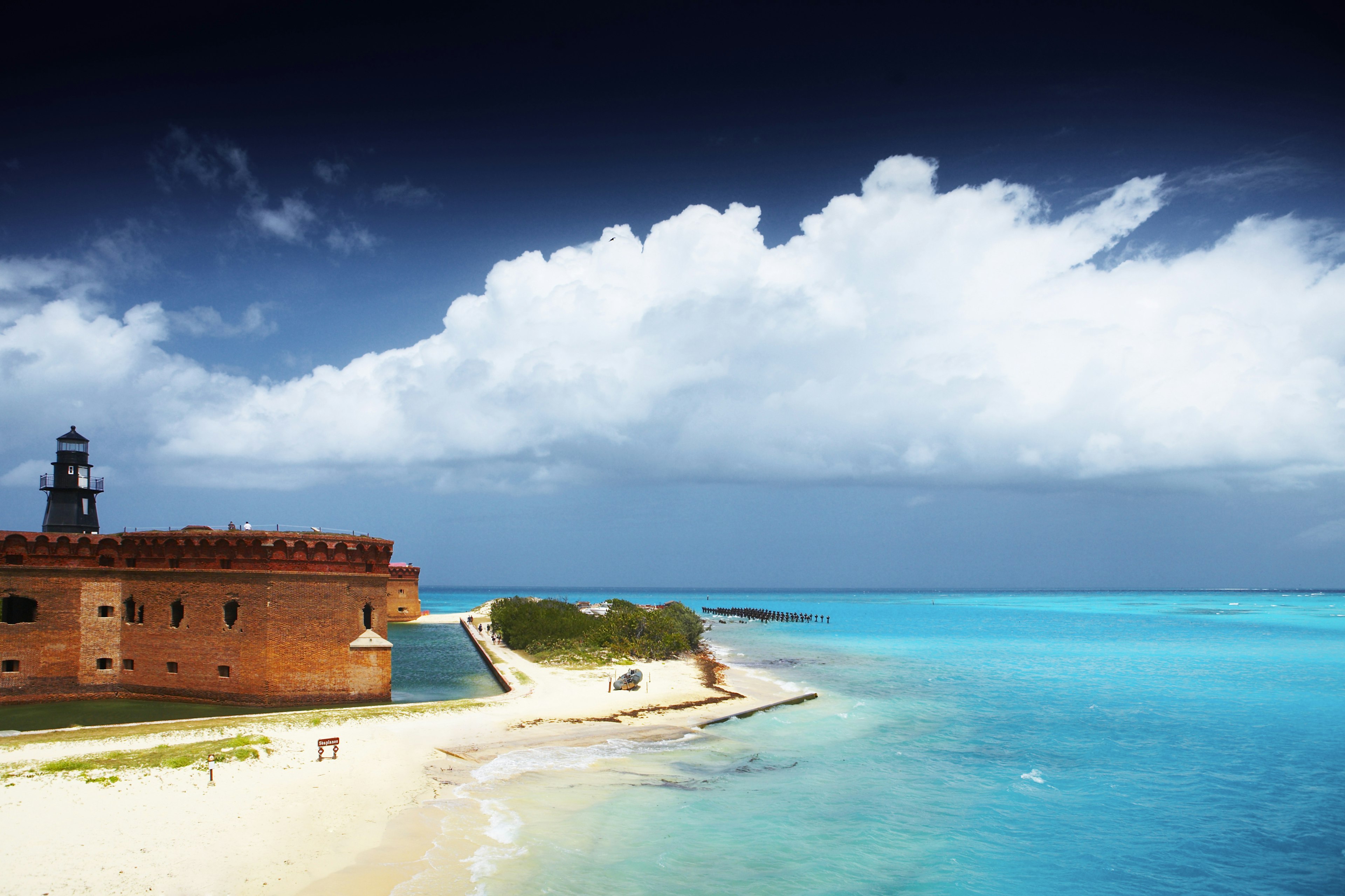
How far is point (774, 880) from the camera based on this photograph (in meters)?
14.9

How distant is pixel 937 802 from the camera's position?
796 inches

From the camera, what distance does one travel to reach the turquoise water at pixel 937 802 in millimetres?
15312

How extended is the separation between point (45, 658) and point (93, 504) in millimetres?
13420

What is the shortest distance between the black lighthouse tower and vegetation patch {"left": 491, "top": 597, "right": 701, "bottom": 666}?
24143mm

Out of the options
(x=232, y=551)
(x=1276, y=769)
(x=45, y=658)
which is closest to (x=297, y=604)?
(x=232, y=551)

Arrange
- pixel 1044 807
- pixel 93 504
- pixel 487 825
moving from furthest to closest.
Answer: pixel 93 504 < pixel 1044 807 < pixel 487 825

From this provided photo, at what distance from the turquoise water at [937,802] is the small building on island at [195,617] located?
30.7 ft

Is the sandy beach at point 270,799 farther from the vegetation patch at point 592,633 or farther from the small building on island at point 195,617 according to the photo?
the vegetation patch at point 592,633

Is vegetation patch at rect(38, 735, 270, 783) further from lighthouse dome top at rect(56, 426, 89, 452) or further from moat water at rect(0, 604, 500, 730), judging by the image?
lighthouse dome top at rect(56, 426, 89, 452)

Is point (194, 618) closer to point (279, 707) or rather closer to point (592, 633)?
point (279, 707)

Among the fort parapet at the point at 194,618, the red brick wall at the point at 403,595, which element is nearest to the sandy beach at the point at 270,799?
the fort parapet at the point at 194,618

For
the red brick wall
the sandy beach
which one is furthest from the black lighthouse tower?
the red brick wall

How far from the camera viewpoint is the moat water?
24.0 m

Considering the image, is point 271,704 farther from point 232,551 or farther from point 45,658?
point 45,658
